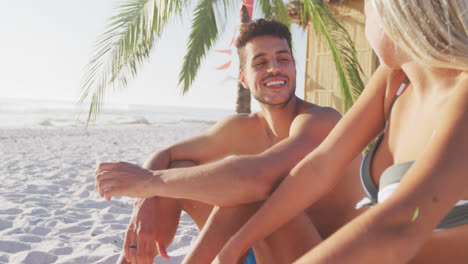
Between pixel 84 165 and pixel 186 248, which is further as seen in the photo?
pixel 84 165

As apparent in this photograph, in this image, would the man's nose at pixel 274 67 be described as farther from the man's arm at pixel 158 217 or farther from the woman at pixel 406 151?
the woman at pixel 406 151

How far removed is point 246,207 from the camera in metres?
1.57

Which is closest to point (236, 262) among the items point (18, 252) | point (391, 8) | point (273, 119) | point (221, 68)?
point (391, 8)

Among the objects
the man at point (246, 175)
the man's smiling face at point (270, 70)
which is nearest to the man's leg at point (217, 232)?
the man at point (246, 175)

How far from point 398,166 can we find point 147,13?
4.53 m

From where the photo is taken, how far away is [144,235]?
5.53 ft

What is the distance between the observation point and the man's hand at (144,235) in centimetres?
167

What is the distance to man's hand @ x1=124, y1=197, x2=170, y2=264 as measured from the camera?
1673 mm

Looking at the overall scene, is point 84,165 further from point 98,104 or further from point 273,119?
point 273,119

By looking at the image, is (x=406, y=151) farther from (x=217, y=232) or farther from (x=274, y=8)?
(x=274, y=8)

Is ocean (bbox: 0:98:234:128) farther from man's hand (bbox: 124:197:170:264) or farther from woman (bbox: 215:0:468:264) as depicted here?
woman (bbox: 215:0:468:264)

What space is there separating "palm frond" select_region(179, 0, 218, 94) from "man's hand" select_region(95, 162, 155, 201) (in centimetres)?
403

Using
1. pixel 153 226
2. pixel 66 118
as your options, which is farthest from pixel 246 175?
pixel 66 118

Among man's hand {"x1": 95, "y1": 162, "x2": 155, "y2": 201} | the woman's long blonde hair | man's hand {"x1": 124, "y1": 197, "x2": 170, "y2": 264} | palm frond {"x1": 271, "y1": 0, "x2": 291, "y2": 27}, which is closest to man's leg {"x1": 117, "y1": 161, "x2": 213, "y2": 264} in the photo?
man's hand {"x1": 124, "y1": 197, "x2": 170, "y2": 264}
